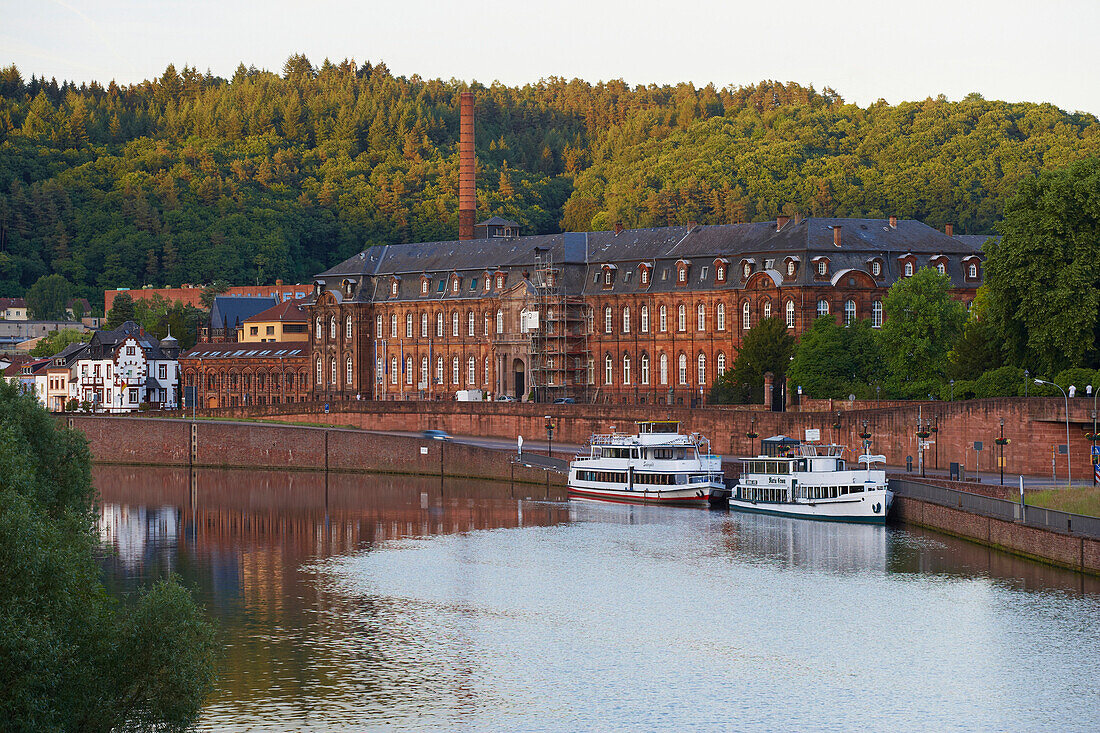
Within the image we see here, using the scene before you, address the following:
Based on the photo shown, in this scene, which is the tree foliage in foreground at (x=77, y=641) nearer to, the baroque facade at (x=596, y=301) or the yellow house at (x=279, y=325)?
the baroque facade at (x=596, y=301)

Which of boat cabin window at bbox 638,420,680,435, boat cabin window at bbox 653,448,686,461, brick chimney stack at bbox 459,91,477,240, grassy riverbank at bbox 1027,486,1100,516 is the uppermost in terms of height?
brick chimney stack at bbox 459,91,477,240

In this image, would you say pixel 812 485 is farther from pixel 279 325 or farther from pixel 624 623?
pixel 279 325

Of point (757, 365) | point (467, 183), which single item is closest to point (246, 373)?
point (467, 183)

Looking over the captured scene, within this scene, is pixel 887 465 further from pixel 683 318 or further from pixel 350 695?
pixel 350 695

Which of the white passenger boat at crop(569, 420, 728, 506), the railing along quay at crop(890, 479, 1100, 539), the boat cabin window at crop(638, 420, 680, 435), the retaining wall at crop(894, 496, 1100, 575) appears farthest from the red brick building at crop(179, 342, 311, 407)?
the retaining wall at crop(894, 496, 1100, 575)

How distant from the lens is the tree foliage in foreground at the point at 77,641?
29.1 metres

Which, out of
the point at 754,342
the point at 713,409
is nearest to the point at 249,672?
the point at 713,409

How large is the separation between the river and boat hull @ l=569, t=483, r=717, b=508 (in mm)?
2595

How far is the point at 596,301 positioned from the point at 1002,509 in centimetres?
6878

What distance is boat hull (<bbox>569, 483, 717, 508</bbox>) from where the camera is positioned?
84.6 meters

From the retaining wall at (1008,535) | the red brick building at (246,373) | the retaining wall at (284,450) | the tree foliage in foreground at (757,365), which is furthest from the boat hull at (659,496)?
the red brick building at (246,373)

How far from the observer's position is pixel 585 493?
8881cm

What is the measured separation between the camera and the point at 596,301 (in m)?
129

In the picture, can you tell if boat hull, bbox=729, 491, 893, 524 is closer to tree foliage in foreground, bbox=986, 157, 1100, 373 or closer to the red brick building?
tree foliage in foreground, bbox=986, 157, 1100, 373
